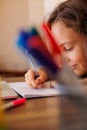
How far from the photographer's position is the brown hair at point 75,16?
1145 millimetres

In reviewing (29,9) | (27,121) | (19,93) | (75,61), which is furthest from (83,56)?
(29,9)

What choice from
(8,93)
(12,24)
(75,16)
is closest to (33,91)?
(8,93)

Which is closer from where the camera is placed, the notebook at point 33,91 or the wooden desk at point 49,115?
the wooden desk at point 49,115

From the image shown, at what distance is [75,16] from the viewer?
3.82ft

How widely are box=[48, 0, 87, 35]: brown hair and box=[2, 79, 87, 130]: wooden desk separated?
42cm

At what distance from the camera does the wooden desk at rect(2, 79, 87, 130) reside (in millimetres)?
402

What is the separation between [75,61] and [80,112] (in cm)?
71

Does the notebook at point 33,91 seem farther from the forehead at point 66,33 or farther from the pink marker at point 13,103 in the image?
the forehead at point 66,33

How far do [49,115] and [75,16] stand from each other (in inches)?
24.8

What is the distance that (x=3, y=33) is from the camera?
298 cm

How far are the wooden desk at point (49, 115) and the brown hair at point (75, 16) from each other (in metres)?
0.42

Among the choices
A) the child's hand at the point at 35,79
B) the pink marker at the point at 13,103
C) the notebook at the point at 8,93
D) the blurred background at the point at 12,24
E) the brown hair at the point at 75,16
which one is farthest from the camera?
the blurred background at the point at 12,24

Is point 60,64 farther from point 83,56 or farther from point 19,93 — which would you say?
point 83,56

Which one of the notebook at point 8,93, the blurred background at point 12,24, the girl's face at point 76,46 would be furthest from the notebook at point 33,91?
the blurred background at point 12,24
